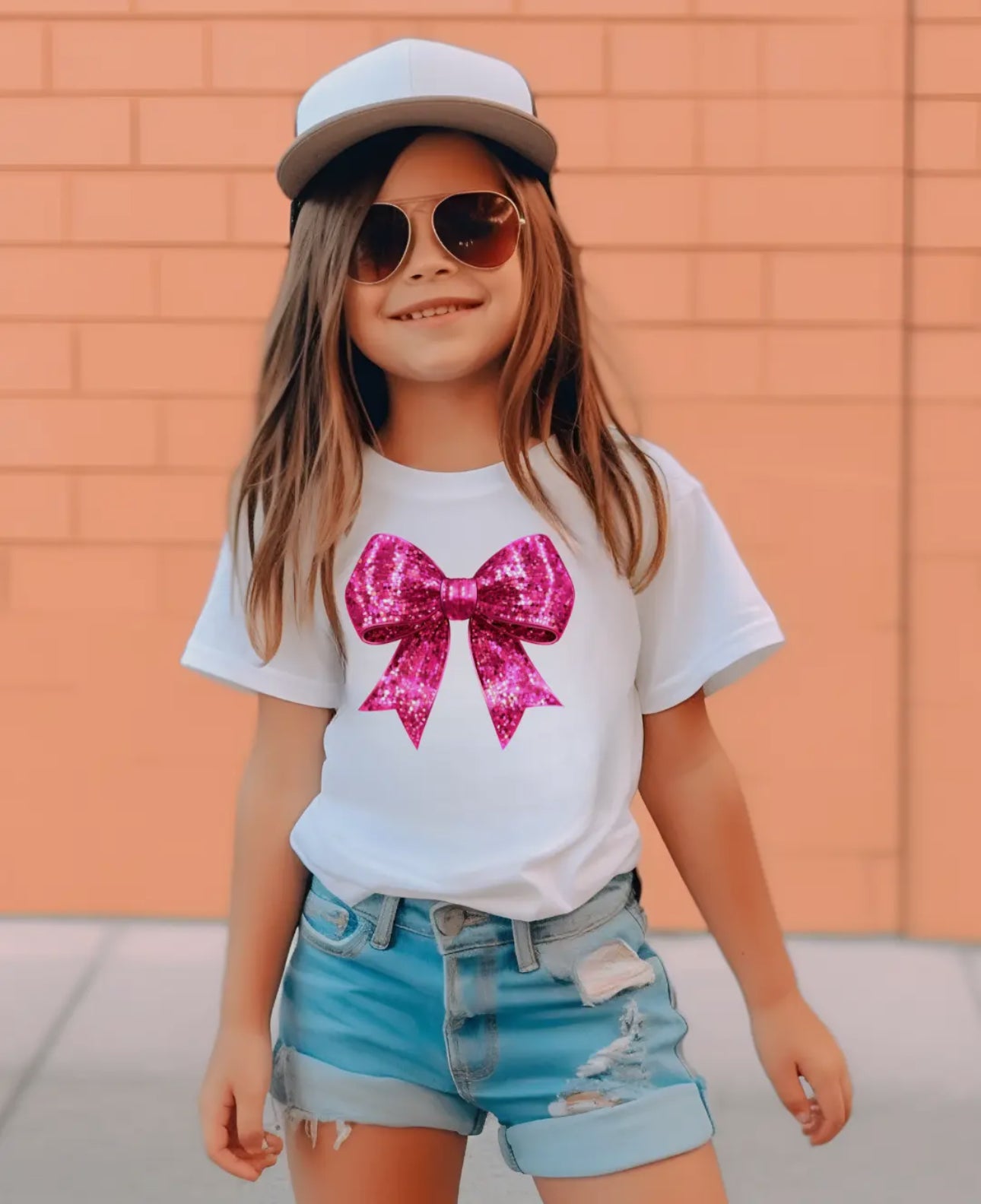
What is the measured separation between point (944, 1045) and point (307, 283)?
2654 mm

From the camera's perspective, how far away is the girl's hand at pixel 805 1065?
1782mm

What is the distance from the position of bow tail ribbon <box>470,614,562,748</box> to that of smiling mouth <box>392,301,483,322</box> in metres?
0.32

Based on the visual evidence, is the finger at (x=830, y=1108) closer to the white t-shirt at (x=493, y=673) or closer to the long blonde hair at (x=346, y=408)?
the white t-shirt at (x=493, y=673)

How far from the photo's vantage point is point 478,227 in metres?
1.75

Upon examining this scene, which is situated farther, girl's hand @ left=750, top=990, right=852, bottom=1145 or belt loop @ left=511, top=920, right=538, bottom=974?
girl's hand @ left=750, top=990, right=852, bottom=1145

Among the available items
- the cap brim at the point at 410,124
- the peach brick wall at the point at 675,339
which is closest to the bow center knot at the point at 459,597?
the cap brim at the point at 410,124

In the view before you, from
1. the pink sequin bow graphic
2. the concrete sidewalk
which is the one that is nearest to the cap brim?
the pink sequin bow graphic

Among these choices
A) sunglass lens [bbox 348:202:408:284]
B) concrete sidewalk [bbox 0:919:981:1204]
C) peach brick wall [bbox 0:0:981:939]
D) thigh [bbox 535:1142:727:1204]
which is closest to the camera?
thigh [bbox 535:1142:727:1204]

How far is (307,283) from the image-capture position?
5.96 ft

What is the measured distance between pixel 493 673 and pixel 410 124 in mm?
586

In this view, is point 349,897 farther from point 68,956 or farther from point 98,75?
point 98,75

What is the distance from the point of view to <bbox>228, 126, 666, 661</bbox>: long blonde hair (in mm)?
1769

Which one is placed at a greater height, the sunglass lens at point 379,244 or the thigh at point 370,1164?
the sunglass lens at point 379,244

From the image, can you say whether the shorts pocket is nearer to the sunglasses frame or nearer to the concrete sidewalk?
the sunglasses frame
